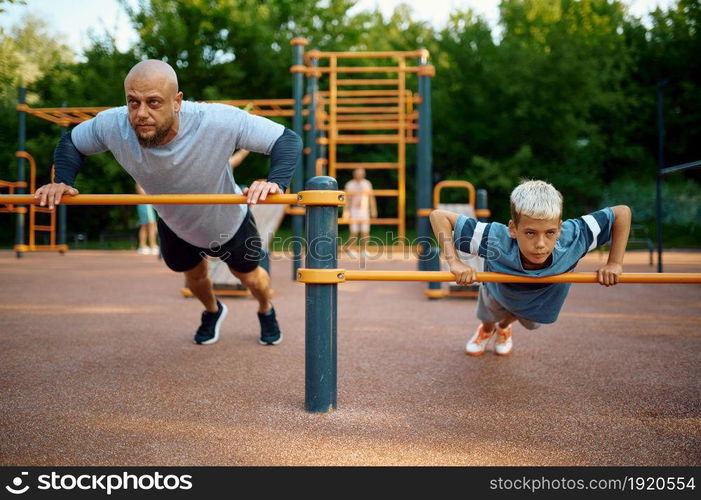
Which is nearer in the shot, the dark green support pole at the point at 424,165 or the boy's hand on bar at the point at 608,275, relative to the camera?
the boy's hand on bar at the point at 608,275

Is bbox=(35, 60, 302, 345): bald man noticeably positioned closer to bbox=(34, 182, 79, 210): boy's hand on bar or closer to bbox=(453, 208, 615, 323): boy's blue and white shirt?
bbox=(34, 182, 79, 210): boy's hand on bar

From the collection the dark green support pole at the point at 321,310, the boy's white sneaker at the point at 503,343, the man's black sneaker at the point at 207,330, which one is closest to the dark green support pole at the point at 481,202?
the boy's white sneaker at the point at 503,343

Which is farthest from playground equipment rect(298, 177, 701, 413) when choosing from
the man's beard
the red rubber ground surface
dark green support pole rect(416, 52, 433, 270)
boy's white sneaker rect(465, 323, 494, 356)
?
dark green support pole rect(416, 52, 433, 270)

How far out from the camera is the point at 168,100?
2.36 m

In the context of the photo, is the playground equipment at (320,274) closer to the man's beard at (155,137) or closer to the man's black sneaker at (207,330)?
the man's beard at (155,137)

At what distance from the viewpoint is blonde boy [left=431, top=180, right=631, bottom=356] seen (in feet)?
7.50

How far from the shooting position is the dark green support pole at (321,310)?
218cm

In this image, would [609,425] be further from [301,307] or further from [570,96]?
[570,96]

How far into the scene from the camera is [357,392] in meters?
2.56

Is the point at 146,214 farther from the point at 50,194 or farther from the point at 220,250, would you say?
the point at 50,194

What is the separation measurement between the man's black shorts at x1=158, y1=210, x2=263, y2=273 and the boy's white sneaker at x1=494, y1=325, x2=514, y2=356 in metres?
1.39

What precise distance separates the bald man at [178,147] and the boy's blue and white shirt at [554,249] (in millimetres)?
791

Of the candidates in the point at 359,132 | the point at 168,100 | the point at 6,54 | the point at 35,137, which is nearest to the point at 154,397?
the point at 168,100

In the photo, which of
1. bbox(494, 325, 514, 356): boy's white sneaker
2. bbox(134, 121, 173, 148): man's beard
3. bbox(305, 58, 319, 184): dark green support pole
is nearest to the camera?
bbox(134, 121, 173, 148): man's beard
